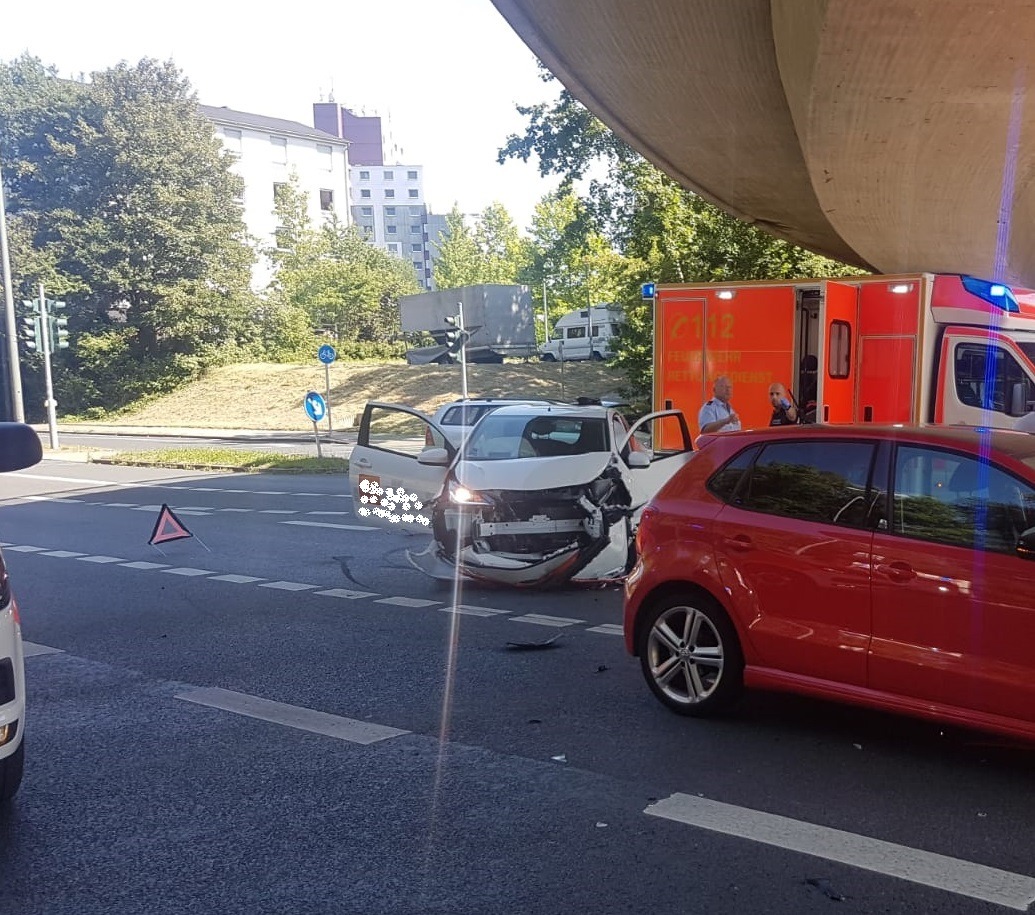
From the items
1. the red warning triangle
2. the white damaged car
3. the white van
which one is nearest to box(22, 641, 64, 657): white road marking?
the white damaged car

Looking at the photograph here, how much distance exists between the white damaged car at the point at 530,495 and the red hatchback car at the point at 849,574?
2.60 m

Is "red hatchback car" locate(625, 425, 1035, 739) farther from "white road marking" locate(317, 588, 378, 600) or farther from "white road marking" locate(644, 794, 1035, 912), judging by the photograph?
"white road marking" locate(317, 588, 378, 600)

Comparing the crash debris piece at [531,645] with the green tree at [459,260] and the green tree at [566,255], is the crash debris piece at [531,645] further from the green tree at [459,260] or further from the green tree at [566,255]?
the green tree at [459,260]

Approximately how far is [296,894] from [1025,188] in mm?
11867

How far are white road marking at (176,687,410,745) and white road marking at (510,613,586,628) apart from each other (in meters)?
2.43

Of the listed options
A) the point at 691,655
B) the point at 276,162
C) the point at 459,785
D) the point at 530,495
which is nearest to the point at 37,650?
the point at 530,495

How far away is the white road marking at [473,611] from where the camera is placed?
8.12 meters

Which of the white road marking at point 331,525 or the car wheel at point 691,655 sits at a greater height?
the car wheel at point 691,655

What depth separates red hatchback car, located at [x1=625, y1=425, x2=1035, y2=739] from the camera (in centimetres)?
438

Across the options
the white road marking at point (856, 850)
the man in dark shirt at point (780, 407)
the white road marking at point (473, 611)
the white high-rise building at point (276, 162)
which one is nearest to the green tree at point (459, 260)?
the white high-rise building at point (276, 162)

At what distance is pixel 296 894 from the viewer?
140 inches

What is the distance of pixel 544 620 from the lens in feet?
25.8

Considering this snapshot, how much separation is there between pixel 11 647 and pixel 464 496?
4.99 meters

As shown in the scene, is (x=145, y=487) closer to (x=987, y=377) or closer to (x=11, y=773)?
(x=987, y=377)
